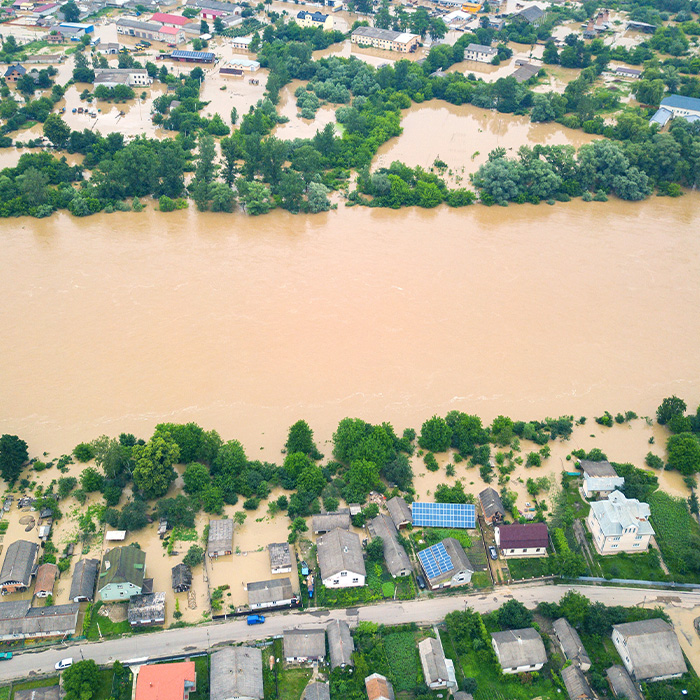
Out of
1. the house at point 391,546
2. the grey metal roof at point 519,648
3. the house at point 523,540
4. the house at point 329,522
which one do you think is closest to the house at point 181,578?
the house at point 329,522

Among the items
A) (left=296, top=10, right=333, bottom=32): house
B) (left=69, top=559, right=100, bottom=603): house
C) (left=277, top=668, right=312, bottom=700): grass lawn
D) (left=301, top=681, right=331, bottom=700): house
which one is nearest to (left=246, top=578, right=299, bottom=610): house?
(left=277, top=668, right=312, bottom=700): grass lawn

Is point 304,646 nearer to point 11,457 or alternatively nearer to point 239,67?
point 11,457

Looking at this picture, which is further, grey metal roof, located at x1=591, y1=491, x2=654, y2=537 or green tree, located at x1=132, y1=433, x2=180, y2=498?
green tree, located at x1=132, y1=433, x2=180, y2=498

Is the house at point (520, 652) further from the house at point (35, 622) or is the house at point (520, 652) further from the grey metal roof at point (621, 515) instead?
the house at point (35, 622)

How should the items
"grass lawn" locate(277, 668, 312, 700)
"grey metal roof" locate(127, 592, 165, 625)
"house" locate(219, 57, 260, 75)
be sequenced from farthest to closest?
"house" locate(219, 57, 260, 75) < "grey metal roof" locate(127, 592, 165, 625) < "grass lawn" locate(277, 668, 312, 700)

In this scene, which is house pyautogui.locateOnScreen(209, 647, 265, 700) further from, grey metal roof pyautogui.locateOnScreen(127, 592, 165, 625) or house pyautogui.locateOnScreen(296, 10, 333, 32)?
house pyautogui.locateOnScreen(296, 10, 333, 32)

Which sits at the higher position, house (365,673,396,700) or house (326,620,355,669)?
house (365,673,396,700)

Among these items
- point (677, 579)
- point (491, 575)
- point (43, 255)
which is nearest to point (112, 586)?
point (491, 575)

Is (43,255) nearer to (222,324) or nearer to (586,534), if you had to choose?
(222,324)

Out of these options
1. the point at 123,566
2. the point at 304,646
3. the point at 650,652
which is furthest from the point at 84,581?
the point at 650,652
